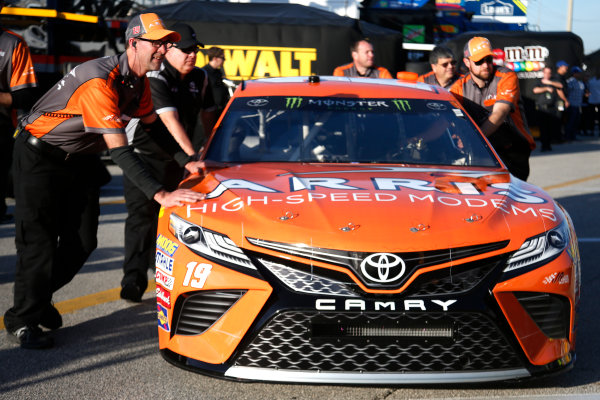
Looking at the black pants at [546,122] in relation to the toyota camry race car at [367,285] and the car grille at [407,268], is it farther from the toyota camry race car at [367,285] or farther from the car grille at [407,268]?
the car grille at [407,268]

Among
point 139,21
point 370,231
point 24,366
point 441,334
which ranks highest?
point 139,21

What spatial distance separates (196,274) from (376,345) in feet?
2.73

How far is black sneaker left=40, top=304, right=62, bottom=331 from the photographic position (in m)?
5.07

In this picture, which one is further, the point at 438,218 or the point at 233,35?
the point at 233,35

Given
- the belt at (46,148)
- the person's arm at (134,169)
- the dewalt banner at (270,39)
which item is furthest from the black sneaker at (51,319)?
the dewalt banner at (270,39)

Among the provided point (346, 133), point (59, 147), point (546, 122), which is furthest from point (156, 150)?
point (546, 122)

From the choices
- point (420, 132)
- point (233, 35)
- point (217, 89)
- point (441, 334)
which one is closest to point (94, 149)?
point (420, 132)

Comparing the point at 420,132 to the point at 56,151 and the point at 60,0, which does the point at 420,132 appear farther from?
the point at 60,0

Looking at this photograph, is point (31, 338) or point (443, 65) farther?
point (443, 65)

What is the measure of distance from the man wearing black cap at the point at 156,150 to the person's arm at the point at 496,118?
7.37 feet

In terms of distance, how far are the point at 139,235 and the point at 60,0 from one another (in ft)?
32.8

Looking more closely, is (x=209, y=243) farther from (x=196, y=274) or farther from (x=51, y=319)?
(x=51, y=319)

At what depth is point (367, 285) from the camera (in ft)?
12.0

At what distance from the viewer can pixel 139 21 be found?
15.9 ft
